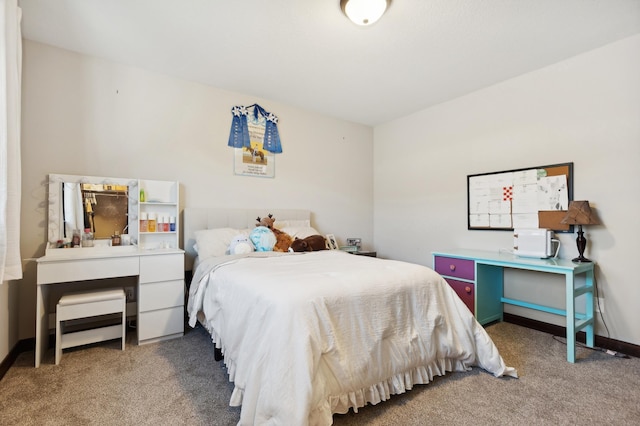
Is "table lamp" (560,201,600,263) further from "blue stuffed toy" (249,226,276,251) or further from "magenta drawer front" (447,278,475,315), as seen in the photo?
"blue stuffed toy" (249,226,276,251)

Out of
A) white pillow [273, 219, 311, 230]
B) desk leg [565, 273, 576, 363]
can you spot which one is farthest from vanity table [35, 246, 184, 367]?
desk leg [565, 273, 576, 363]

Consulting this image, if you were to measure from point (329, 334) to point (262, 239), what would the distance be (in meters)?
1.60

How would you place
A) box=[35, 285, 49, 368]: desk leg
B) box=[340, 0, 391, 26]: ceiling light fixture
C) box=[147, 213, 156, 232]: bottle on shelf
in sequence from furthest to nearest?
box=[147, 213, 156, 232]: bottle on shelf, box=[35, 285, 49, 368]: desk leg, box=[340, 0, 391, 26]: ceiling light fixture

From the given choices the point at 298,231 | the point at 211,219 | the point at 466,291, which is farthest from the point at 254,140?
the point at 466,291

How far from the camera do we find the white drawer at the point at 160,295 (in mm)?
2402

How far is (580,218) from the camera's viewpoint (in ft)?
7.61

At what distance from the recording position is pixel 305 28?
223 cm

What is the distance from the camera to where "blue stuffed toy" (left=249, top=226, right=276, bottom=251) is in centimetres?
284

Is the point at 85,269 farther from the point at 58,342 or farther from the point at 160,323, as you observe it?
the point at 160,323

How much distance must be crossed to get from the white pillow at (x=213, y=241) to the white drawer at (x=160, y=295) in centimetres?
33

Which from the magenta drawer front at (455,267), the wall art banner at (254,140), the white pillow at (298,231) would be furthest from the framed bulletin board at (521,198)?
the wall art banner at (254,140)

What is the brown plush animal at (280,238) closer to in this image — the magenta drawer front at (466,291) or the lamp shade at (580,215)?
the magenta drawer front at (466,291)

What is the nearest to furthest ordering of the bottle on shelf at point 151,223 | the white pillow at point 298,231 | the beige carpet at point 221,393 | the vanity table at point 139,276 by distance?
the beige carpet at point 221,393 → the vanity table at point 139,276 → the bottle on shelf at point 151,223 → the white pillow at point 298,231

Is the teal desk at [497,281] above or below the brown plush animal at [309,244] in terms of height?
below
